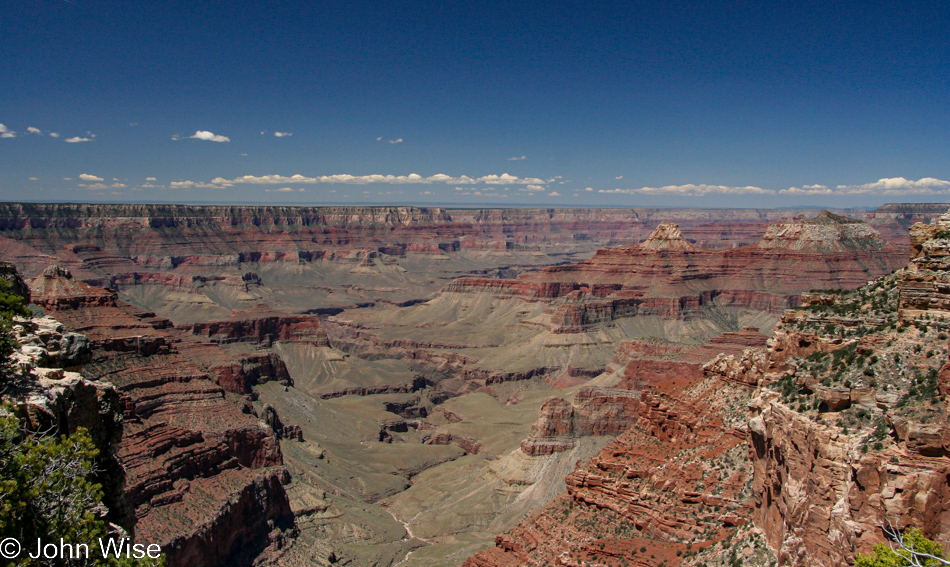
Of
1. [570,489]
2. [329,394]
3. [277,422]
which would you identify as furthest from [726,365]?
[329,394]

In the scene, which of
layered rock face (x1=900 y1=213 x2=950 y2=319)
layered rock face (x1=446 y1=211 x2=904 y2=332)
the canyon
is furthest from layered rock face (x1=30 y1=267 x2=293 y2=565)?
layered rock face (x1=446 y1=211 x2=904 y2=332)

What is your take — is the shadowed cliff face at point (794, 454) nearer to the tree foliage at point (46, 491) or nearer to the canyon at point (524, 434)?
the canyon at point (524, 434)

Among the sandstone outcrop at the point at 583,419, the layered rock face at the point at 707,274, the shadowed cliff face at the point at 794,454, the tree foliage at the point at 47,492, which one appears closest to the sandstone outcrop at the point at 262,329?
the layered rock face at the point at 707,274

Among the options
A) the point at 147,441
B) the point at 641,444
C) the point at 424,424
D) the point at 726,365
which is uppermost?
the point at 726,365

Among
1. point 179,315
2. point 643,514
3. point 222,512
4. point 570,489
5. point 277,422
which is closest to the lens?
point 643,514

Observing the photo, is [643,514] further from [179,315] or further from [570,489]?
[179,315]

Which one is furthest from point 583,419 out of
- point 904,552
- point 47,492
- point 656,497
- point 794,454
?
point 47,492

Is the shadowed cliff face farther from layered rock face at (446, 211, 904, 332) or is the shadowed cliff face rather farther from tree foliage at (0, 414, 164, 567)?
layered rock face at (446, 211, 904, 332)

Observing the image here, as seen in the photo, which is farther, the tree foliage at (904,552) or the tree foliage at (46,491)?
the tree foliage at (904,552)
